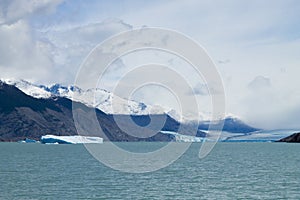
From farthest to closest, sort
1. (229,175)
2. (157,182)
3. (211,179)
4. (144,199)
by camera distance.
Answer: (229,175)
(211,179)
(157,182)
(144,199)

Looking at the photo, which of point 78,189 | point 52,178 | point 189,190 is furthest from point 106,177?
→ point 189,190

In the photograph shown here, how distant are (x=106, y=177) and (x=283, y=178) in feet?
112

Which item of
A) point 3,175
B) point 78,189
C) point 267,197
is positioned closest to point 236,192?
point 267,197

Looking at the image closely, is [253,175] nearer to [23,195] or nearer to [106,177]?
[106,177]

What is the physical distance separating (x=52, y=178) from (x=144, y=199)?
97.1 ft

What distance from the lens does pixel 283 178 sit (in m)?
87.5

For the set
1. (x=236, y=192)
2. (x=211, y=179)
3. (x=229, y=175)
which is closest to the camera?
(x=236, y=192)

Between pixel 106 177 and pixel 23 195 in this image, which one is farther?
pixel 106 177

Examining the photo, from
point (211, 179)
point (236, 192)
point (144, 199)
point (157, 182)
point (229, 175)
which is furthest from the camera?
point (229, 175)

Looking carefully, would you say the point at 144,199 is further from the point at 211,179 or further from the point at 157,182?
the point at 211,179

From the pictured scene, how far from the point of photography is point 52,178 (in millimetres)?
85312

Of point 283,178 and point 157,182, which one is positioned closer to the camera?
point 157,182

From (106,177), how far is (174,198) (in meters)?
27.4

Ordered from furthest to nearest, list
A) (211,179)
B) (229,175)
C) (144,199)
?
(229,175)
(211,179)
(144,199)
